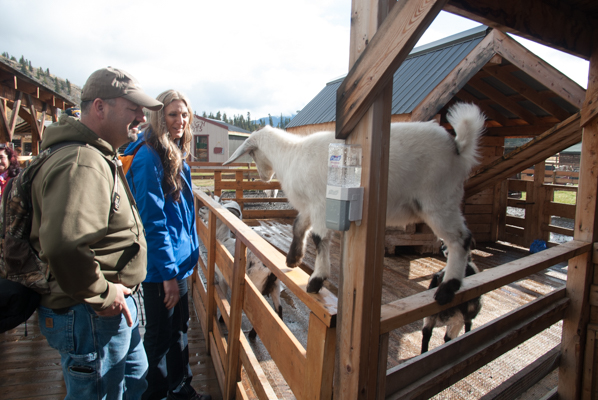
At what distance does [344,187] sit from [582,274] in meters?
2.65

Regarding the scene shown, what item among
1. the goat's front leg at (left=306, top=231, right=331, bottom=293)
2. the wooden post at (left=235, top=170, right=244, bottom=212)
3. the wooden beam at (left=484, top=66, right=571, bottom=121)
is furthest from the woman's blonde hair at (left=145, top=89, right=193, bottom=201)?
the wooden post at (left=235, top=170, right=244, bottom=212)

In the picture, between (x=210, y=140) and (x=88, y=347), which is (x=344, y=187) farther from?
(x=210, y=140)

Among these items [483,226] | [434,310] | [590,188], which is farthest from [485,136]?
[434,310]

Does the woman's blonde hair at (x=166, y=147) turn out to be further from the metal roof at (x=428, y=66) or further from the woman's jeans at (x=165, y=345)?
the metal roof at (x=428, y=66)

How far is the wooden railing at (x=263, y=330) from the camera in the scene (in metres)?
1.32

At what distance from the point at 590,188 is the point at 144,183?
3392 millimetres

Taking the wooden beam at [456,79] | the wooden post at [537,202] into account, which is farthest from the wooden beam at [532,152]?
the wooden post at [537,202]

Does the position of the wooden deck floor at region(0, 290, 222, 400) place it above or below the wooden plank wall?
below

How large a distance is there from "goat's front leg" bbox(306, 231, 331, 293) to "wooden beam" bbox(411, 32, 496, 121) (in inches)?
151

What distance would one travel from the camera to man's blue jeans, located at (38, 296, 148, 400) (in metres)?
1.42

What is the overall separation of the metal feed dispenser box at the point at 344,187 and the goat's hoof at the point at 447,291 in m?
0.77

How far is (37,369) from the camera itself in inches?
118

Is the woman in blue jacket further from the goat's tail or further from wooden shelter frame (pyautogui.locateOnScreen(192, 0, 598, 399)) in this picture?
the goat's tail

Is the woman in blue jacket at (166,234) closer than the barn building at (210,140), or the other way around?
the woman in blue jacket at (166,234)
